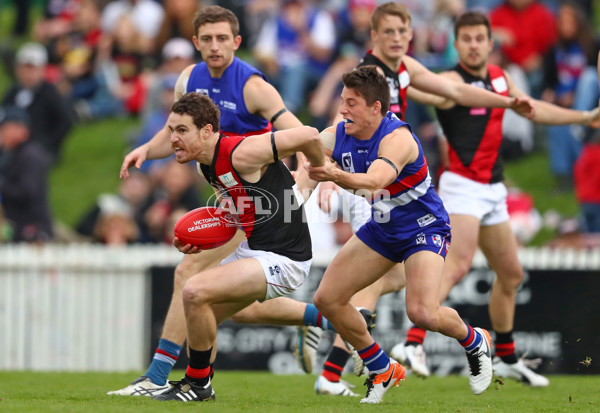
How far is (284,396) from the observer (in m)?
8.41

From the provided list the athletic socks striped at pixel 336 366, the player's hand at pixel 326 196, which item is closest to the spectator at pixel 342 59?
the athletic socks striped at pixel 336 366

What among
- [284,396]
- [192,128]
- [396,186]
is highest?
[192,128]

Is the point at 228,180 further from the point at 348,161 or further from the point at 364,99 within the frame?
the point at 364,99

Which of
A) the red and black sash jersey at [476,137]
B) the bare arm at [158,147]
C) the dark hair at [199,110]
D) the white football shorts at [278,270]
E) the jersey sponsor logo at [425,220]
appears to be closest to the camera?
the dark hair at [199,110]

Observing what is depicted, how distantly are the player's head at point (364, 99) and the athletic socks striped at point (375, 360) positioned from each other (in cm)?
162

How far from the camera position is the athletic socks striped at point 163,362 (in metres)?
7.93

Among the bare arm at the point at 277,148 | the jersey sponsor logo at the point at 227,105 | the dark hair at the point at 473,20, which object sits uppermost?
the dark hair at the point at 473,20

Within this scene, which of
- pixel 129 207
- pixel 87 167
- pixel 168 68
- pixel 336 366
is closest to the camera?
pixel 336 366

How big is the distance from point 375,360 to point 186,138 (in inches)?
85.3

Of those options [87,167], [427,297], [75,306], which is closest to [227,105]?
[427,297]

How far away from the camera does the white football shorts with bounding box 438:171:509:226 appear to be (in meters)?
8.94

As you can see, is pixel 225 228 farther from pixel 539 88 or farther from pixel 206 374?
pixel 539 88

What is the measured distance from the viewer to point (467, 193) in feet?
29.6

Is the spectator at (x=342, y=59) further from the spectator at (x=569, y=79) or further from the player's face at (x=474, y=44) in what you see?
the player's face at (x=474, y=44)
